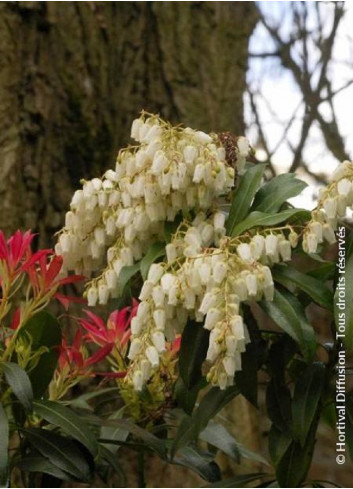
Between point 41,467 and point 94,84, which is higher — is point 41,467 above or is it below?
below

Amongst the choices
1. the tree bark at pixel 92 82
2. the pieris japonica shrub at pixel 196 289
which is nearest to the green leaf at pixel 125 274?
the pieris japonica shrub at pixel 196 289

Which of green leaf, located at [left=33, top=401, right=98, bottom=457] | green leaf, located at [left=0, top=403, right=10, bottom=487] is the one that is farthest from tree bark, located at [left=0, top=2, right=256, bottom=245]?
green leaf, located at [left=0, top=403, right=10, bottom=487]

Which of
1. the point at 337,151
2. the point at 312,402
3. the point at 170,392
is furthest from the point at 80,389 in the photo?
the point at 337,151

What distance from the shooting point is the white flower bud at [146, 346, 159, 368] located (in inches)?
47.2

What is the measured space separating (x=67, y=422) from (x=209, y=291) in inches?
12.9

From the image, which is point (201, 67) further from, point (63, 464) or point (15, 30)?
point (63, 464)

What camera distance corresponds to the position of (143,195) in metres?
1.28

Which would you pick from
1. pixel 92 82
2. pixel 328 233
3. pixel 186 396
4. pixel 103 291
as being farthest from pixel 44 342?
pixel 92 82

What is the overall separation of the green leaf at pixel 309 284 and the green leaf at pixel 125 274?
21 cm

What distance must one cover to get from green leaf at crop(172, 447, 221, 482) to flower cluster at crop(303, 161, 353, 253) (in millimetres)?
480

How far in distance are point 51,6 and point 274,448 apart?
3.90 feet

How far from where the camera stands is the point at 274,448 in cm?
134

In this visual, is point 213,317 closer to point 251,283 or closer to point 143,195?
point 251,283

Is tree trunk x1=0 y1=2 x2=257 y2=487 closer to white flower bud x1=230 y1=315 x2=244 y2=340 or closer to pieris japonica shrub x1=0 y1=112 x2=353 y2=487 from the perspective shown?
pieris japonica shrub x1=0 y1=112 x2=353 y2=487
